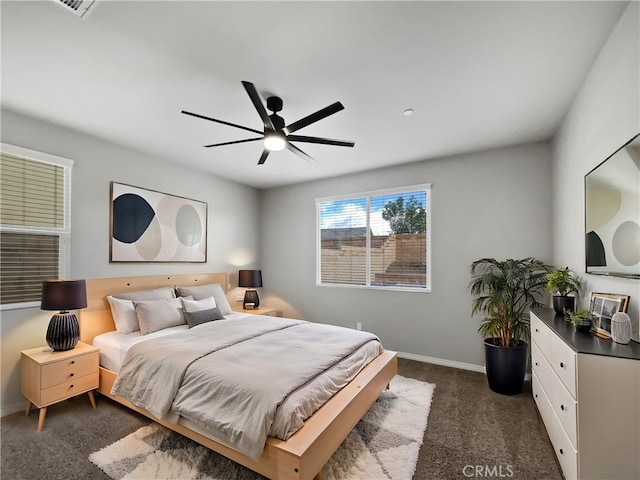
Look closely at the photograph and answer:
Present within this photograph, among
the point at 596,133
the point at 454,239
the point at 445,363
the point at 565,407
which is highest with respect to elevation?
the point at 596,133

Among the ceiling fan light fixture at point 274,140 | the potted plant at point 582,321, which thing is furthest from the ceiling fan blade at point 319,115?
the potted plant at point 582,321

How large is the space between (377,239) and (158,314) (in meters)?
2.97

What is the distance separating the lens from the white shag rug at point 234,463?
1.89 metres

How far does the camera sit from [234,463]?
2014 millimetres

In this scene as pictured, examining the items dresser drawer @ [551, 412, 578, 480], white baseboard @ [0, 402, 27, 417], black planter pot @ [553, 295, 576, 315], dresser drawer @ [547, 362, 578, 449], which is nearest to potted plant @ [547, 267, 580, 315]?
black planter pot @ [553, 295, 576, 315]

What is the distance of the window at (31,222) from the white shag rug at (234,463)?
170 cm

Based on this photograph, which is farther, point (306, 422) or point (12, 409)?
point (12, 409)

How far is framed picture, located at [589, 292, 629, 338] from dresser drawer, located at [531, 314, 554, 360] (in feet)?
0.83

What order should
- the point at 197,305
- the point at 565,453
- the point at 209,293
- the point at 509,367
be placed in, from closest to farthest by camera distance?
the point at 565,453 < the point at 509,367 < the point at 197,305 < the point at 209,293

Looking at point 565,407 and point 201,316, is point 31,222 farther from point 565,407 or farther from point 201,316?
point 565,407

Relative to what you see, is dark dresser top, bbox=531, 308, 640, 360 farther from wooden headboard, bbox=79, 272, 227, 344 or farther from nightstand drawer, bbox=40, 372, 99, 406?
wooden headboard, bbox=79, 272, 227, 344

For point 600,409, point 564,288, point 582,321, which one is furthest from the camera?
point 564,288

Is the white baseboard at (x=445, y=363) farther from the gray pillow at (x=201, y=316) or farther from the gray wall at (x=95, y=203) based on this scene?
the gray wall at (x=95, y=203)

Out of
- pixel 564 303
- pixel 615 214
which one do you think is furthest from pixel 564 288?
pixel 615 214
